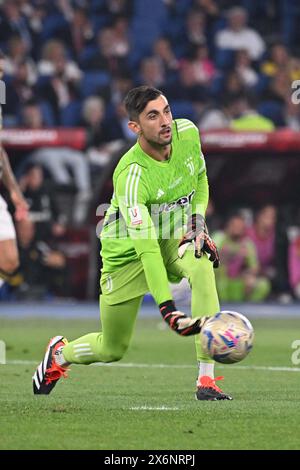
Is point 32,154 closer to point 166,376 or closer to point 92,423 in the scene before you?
point 166,376

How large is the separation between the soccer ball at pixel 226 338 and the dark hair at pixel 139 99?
1568 millimetres

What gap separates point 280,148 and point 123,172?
527 inches

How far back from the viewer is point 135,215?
8086mm

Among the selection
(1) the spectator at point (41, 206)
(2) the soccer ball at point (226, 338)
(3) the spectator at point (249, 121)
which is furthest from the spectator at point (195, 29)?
(2) the soccer ball at point (226, 338)

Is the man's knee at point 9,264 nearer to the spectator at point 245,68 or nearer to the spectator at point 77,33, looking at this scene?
the spectator at point 77,33

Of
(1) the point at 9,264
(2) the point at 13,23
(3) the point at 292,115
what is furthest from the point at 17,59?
(1) the point at 9,264

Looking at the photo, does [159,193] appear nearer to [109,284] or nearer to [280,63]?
[109,284]

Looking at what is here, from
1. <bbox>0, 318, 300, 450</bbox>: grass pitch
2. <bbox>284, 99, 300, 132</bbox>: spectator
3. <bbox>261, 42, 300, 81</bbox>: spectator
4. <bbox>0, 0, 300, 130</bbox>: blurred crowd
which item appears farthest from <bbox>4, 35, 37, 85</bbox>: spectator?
<bbox>0, 318, 300, 450</bbox>: grass pitch

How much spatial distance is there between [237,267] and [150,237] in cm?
1331

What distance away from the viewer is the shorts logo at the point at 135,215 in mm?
8047

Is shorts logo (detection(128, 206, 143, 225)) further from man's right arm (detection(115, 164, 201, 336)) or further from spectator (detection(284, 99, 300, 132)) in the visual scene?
spectator (detection(284, 99, 300, 132))

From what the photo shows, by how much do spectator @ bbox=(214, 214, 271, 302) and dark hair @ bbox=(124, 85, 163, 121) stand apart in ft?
42.1

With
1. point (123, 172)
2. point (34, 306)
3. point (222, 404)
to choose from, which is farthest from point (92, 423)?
point (34, 306)

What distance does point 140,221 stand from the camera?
8031 millimetres
